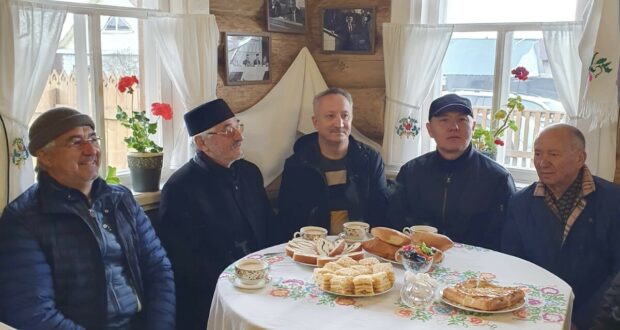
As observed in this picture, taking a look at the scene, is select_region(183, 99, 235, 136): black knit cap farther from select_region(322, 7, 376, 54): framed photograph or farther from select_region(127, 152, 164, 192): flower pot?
select_region(322, 7, 376, 54): framed photograph

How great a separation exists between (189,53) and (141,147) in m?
0.51

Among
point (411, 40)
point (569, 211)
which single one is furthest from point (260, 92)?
point (569, 211)

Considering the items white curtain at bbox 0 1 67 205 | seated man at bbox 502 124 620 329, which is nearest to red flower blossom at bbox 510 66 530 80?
seated man at bbox 502 124 620 329

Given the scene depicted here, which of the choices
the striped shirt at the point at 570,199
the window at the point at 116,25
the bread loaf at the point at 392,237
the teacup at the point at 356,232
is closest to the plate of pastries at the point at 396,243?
the bread loaf at the point at 392,237

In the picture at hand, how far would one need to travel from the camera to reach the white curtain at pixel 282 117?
311 centimetres

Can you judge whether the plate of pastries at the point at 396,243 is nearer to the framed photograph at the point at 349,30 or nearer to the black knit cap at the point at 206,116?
the black knit cap at the point at 206,116

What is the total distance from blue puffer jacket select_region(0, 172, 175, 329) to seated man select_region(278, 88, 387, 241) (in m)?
0.96

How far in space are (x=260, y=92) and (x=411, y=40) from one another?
2.93ft

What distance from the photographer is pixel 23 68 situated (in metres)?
2.13

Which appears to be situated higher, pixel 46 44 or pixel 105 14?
pixel 105 14

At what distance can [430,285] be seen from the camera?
5.40ft

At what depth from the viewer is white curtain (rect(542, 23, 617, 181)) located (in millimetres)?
2598

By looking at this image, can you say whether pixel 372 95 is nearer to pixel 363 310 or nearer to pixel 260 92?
pixel 260 92

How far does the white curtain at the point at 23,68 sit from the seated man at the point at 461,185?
1720 millimetres
